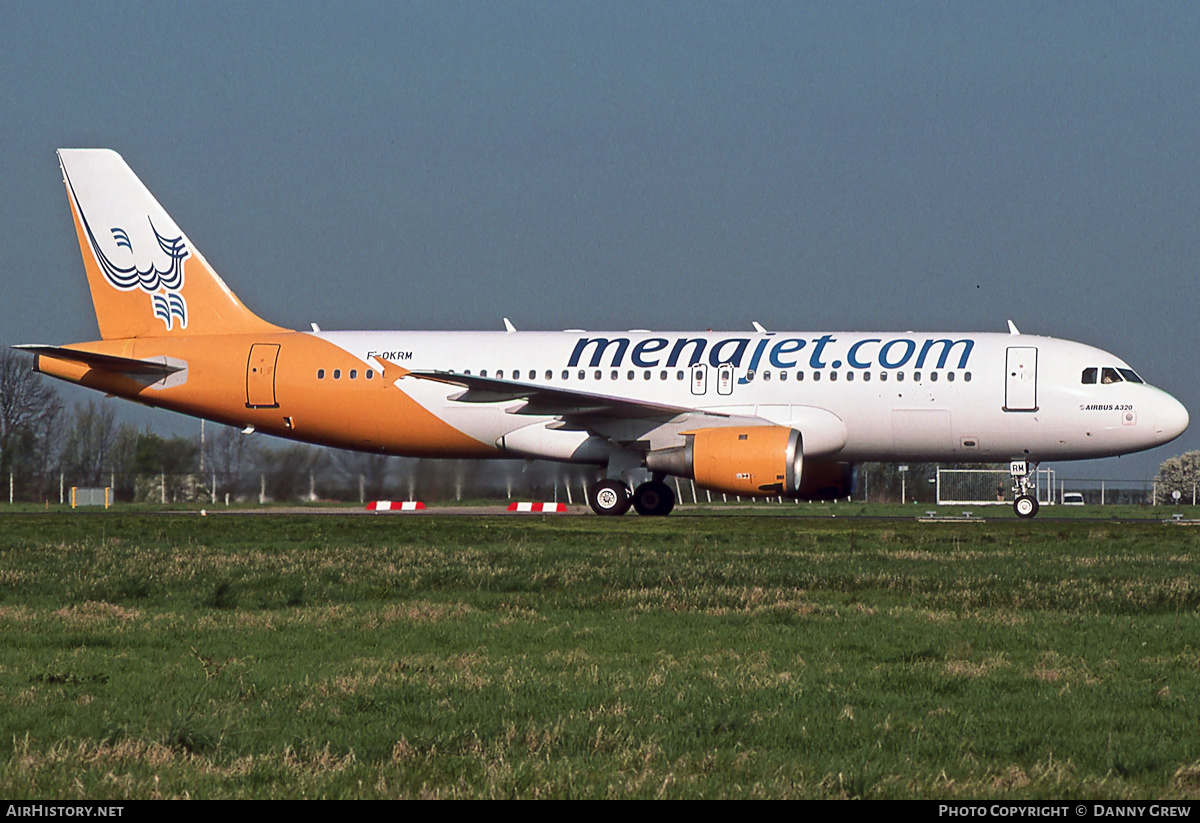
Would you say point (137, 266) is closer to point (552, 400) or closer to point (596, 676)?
point (552, 400)

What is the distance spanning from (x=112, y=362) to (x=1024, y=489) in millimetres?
A: 19783

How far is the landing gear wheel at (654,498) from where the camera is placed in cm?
2919

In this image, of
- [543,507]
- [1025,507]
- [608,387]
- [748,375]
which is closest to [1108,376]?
[1025,507]

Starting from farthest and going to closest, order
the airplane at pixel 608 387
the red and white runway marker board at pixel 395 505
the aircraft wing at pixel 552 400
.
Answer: the red and white runway marker board at pixel 395 505
the airplane at pixel 608 387
the aircraft wing at pixel 552 400

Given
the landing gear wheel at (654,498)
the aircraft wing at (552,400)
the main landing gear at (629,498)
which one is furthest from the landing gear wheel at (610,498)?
the aircraft wing at (552,400)

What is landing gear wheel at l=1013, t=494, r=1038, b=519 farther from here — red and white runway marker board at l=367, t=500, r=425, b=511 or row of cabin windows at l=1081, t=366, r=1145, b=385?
red and white runway marker board at l=367, t=500, r=425, b=511

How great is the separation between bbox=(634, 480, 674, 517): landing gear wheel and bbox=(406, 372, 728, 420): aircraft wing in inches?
65.6

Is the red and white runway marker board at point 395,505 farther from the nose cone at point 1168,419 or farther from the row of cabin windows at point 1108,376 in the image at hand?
the nose cone at point 1168,419

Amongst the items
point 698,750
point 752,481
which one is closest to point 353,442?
point 752,481

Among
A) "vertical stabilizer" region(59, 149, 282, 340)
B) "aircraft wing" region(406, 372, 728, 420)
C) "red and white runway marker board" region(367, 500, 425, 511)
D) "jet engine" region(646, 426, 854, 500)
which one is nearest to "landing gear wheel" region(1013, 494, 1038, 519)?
"jet engine" region(646, 426, 854, 500)

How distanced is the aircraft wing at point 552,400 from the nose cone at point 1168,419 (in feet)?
28.3

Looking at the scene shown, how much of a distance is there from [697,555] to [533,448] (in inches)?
502

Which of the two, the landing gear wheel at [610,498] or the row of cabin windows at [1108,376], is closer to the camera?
the row of cabin windows at [1108,376]
